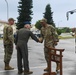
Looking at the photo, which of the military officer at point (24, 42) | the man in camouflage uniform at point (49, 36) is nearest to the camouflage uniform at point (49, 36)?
the man in camouflage uniform at point (49, 36)

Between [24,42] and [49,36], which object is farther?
[49,36]

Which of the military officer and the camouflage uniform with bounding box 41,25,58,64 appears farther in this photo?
the camouflage uniform with bounding box 41,25,58,64

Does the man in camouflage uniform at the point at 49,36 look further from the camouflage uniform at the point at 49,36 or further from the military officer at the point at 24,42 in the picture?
the military officer at the point at 24,42

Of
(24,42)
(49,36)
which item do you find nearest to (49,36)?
(49,36)

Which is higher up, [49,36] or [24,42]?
[49,36]

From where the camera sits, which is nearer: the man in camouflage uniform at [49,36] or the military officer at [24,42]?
the military officer at [24,42]

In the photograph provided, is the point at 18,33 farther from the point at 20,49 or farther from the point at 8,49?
the point at 8,49

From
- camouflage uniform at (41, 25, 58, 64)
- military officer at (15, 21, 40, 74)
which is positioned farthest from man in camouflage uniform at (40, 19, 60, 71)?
military officer at (15, 21, 40, 74)

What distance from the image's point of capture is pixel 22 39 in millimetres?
11992

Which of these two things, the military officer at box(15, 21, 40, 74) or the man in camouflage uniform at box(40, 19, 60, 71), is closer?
the military officer at box(15, 21, 40, 74)

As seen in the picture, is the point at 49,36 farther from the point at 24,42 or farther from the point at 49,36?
the point at 24,42

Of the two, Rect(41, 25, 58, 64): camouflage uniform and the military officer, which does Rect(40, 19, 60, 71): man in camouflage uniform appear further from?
the military officer

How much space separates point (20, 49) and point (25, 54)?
0.24 m

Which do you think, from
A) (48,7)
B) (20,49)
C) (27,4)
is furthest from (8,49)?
(48,7)
